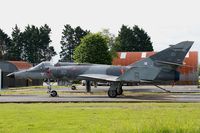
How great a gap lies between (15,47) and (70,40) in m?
21.1

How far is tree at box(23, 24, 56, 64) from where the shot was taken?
13456 cm

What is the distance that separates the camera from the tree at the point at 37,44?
5298 inches

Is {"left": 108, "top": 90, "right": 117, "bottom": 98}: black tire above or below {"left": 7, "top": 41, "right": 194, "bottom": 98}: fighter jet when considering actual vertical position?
below

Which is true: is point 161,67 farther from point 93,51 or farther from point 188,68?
point 188,68

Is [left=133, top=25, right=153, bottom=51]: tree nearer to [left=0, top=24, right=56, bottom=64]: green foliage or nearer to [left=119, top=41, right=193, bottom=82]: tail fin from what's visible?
[left=0, top=24, right=56, bottom=64]: green foliage

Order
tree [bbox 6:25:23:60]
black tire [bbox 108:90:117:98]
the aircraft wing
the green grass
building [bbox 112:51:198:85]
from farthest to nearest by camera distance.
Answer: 1. tree [bbox 6:25:23:60]
2. building [bbox 112:51:198:85]
3. the aircraft wing
4. black tire [bbox 108:90:117:98]
5. the green grass

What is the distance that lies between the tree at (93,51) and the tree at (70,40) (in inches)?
3474

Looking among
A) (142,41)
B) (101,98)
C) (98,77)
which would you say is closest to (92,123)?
(101,98)

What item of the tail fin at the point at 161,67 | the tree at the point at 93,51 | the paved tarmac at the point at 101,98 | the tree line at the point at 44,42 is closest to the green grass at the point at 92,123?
the paved tarmac at the point at 101,98

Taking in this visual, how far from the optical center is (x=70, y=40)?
146375 millimetres

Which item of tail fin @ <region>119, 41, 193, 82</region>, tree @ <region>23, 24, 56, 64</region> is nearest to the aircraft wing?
tail fin @ <region>119, 41, 193, 82</region>

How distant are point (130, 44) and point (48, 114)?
4582 inches

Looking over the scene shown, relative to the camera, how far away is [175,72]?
3409cm

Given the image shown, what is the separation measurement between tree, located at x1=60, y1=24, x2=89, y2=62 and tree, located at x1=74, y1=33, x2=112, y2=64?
8824cm
